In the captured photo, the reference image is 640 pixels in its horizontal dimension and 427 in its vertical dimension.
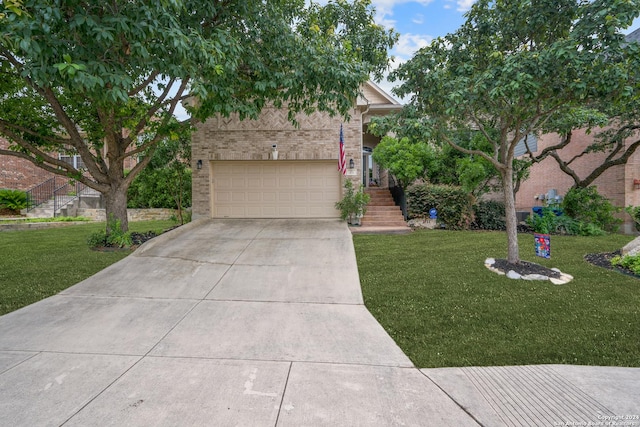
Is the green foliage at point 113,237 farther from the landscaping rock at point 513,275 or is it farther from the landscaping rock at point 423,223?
the landscaping rock at point 423,223

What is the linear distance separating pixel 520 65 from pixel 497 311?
3.59 meters

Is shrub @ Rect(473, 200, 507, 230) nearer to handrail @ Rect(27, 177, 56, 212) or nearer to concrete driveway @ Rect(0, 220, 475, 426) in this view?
concrete driveway @ Rect(0, 220, 475, 426)

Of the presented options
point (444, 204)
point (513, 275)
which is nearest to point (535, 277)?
point (513, 275)

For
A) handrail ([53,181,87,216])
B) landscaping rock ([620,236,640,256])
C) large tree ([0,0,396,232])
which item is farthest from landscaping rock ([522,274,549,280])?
handrail ([53,181,87,216])

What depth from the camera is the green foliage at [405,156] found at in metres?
11.0

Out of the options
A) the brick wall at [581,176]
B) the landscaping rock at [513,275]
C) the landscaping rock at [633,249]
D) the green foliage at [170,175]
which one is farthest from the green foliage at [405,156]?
the green foliage at [170,175]

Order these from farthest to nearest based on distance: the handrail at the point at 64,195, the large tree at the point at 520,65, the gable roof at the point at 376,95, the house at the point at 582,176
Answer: the handrail at the point at 64,195 < the gable roof at the point at 376,95 < the house at the point at 582,176 < the large tree at the point at 520,65

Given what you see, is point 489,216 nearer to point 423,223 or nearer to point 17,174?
point 423,223

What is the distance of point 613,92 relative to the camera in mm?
5117

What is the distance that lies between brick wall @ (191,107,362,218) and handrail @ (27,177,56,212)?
986 cm

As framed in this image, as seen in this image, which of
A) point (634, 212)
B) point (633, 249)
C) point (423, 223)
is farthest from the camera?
point (423, 223)

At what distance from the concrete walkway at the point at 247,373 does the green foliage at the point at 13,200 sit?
44.0 ft

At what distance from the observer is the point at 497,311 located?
4.29 metres

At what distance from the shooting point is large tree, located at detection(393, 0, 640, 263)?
4734 mm
